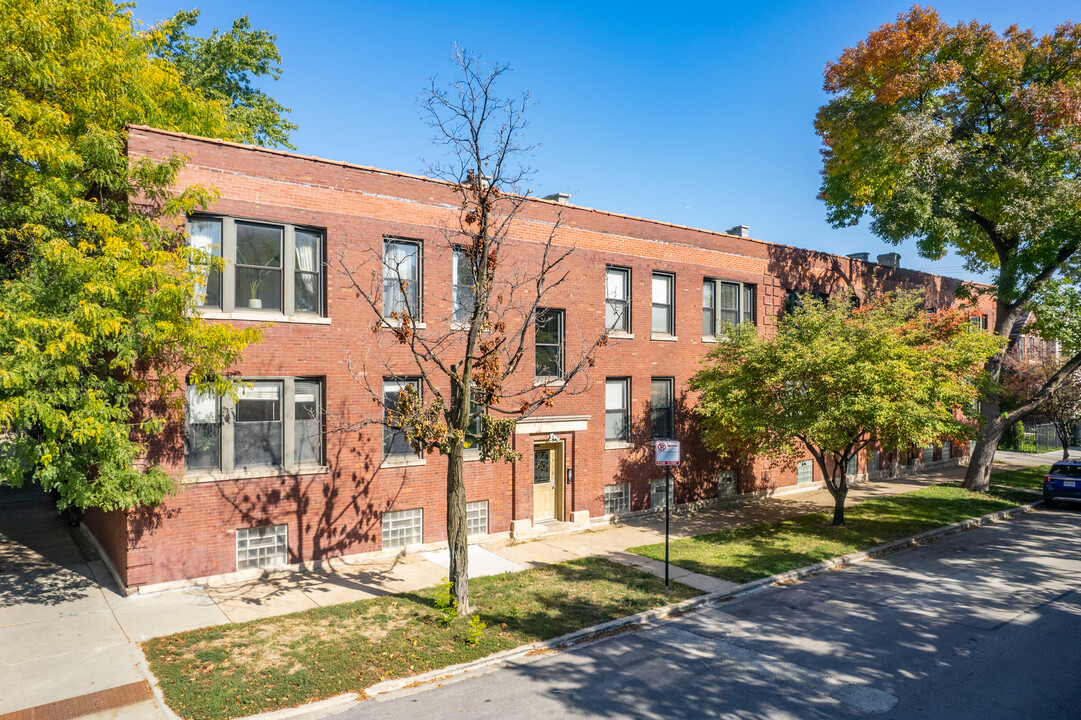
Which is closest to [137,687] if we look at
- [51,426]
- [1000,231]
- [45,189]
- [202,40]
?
[51,426]

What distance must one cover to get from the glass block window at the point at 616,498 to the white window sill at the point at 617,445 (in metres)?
1.11

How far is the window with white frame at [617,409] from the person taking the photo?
19.8 meters

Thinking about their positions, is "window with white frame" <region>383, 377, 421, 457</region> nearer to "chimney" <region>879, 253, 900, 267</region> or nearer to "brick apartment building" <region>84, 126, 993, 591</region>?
"brick apartment building" <region>84, 126, 993, 591</region>

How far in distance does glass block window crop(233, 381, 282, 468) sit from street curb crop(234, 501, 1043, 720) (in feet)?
21.6

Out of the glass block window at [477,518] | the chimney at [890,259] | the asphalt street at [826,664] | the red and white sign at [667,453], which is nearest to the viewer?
the asphalt street at [826,664]

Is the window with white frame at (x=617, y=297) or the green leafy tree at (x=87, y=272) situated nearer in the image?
the green leafy tree at (x=87, y=272)

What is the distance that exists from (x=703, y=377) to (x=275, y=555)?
39.9 ft

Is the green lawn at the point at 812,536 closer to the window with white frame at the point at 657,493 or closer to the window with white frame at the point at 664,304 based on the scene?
the window with white frame at the point at 657,493

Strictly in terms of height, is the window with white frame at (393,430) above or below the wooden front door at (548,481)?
above

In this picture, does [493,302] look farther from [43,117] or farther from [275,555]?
[43,117]

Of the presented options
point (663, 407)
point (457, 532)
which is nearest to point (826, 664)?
point (457, 532)

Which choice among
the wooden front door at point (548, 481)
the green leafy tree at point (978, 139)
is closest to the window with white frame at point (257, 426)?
the wooden front door at point (548, 481)

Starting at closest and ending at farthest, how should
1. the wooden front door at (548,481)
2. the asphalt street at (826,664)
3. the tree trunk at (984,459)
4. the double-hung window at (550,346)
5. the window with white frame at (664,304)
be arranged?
the asphalt street at (826,664), the double-hung window at (550,346), the wooden front door at (548,481), the window with white frame at (664,304), the tree trunk at (984,459)

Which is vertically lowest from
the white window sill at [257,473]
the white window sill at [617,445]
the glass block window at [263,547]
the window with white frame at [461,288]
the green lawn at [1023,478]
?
the green lawn at [1023,478]
